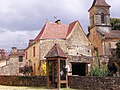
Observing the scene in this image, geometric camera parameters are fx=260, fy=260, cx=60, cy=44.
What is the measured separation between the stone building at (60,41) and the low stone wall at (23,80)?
1162cm

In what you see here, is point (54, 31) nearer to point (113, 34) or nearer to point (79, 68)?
point (79, 68)

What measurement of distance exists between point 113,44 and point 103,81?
28.4m

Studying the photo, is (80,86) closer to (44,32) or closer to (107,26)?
(44,32)

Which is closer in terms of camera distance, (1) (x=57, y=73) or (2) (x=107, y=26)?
(1) (x=57, y=73)

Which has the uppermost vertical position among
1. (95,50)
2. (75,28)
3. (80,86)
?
(75,28)

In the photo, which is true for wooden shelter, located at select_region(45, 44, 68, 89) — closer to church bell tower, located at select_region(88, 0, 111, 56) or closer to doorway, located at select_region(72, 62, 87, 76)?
doorway, located at select_region(72, 62, 87, 76)

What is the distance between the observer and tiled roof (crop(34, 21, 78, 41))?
38.0 m

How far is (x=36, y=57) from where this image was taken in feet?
127

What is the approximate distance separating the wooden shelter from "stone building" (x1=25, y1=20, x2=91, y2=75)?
47.8 feet

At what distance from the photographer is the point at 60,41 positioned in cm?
3838

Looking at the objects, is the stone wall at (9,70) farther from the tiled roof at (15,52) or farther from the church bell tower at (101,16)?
the church bell tower at (101,16)

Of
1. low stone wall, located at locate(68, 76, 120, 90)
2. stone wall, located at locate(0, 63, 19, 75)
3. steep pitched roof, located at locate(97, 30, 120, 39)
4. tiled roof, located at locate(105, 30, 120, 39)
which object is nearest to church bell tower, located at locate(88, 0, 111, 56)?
steep pitched roof, located at locate(97, 30, 120, 39)

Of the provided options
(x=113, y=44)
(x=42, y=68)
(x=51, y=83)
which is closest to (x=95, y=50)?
(x=113, y=44)

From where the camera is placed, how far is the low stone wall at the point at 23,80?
75.7ft
